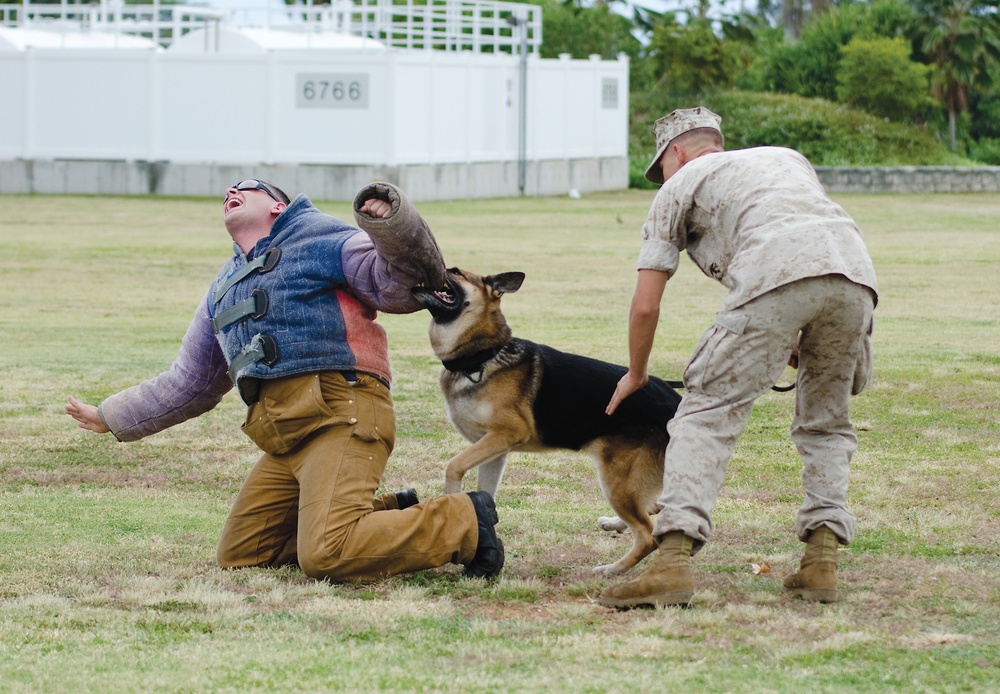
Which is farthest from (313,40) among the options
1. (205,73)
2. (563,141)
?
(563,141)

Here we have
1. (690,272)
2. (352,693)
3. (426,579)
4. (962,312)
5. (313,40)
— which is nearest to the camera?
(352,693)

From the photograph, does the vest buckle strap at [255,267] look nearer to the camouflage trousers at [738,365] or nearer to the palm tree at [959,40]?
the camouflage trousers at [738,365]

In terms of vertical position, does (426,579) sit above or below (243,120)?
below

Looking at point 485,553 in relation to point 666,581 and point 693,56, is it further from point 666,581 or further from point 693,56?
point 693,56

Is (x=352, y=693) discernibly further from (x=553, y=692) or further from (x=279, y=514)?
(x=279, y=514)

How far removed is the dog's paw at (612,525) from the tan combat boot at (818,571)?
118cm

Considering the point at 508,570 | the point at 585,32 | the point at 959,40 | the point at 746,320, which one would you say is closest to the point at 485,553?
the point at 508,570

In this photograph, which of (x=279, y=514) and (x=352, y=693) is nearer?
(x=352, y=693)

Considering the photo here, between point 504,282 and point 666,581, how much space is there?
1508 millimetres

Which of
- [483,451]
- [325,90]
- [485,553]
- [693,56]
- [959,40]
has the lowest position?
Answer: [485,553]

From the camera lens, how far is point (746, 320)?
4910 millimetres

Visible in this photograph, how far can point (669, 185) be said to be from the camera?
16.9 feet

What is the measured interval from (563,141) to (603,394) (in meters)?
33.2

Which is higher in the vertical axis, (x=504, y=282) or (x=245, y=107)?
(x=245, y=107)
